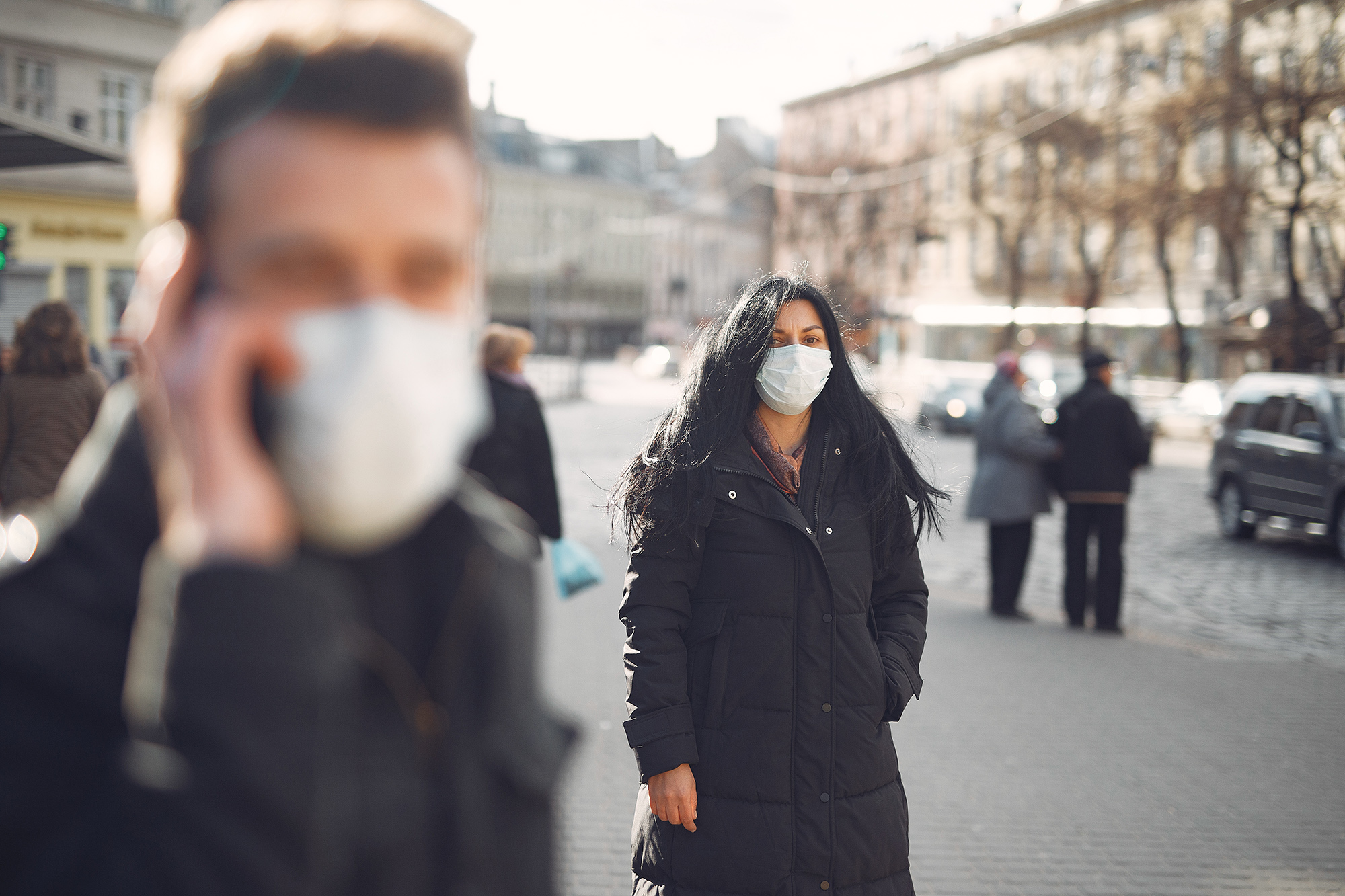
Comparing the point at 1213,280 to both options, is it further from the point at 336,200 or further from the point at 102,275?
the point at 336,200

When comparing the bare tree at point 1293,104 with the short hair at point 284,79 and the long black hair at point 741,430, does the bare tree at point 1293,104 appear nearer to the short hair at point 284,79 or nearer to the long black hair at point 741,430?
the long black hair at point 741,430

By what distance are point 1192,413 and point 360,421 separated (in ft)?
122

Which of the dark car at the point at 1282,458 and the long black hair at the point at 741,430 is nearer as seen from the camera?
the long black hair at the point at 741,430

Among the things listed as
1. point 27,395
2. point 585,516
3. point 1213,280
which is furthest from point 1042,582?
point 1213,280

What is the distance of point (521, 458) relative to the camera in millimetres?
6922

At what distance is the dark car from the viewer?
1329cm

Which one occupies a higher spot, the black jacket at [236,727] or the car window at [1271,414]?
the black jacket at [236,727]

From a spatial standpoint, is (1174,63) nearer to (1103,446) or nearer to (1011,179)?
(1011,179)

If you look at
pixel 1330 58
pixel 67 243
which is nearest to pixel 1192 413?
pixel 1330 58

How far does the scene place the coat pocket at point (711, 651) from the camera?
2895 millimetres

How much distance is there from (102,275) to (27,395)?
2136 centimetres

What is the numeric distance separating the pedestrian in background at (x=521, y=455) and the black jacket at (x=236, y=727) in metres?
5.71

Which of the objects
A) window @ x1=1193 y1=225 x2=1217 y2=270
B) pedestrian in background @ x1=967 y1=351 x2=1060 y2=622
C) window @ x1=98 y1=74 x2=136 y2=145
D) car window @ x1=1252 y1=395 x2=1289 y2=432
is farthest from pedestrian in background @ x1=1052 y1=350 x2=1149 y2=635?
window @ x1=1193 y1=225 x2=1217 y2=270

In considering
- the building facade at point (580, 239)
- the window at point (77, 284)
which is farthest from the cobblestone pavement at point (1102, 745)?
the building facade at point (580, 239)
